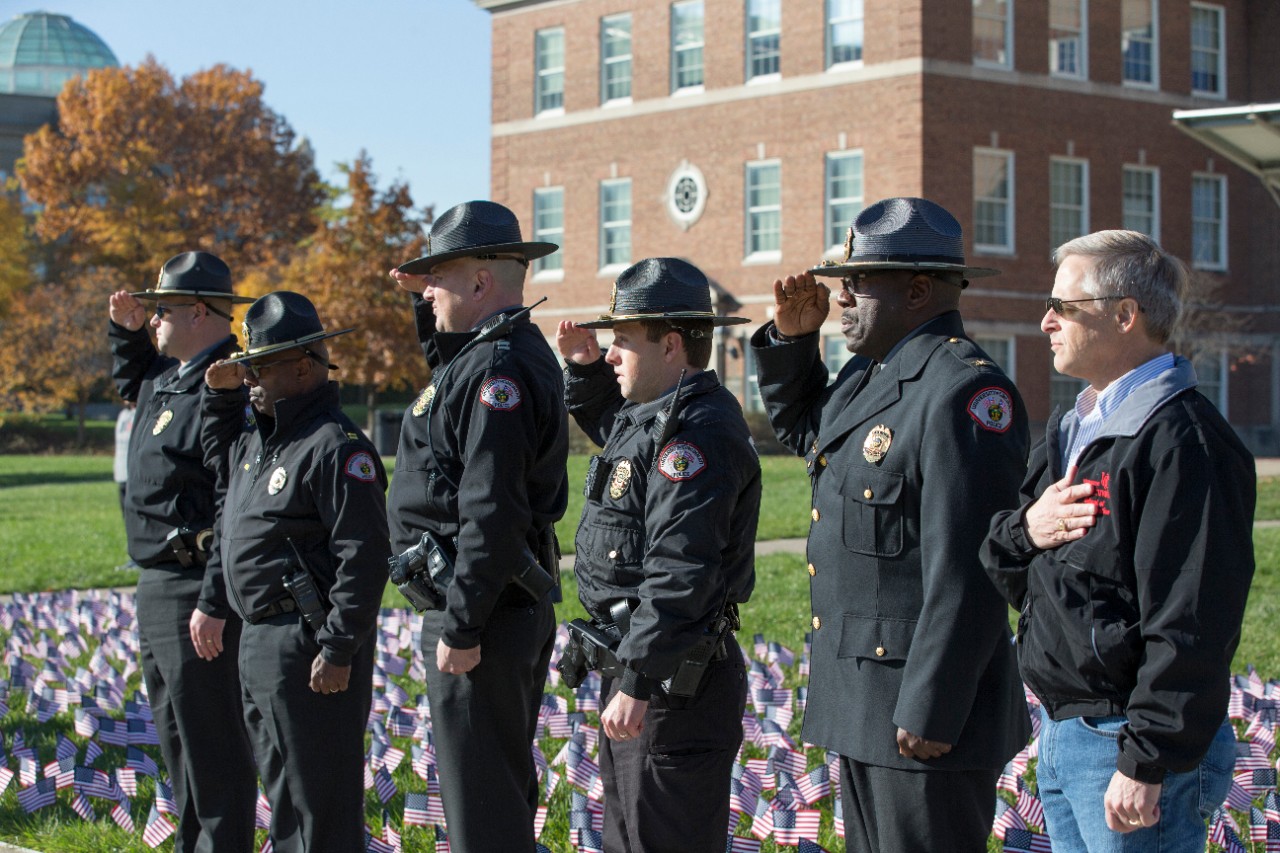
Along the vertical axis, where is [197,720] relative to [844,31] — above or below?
below

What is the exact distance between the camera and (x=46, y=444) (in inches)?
1774

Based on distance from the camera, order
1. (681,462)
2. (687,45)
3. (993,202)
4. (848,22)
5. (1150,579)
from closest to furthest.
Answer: (1150,579), (681,462), (848,22), (993,202), (687,45)

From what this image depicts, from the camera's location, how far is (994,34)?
30.8 metres

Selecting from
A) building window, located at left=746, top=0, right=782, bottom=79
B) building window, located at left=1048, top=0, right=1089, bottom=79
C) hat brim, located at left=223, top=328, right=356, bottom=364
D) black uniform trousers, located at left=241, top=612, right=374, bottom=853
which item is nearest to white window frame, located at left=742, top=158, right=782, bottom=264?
building window, located at left=746, top=0, right=782, bottom=79

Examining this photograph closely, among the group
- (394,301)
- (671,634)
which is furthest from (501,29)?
(671,634)

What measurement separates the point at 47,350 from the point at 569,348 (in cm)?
4403

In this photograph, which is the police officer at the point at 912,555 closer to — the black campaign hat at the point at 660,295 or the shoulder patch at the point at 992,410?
the shoulder patch at the point at 992,410

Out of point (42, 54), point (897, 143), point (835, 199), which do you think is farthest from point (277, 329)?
point (42, 54)

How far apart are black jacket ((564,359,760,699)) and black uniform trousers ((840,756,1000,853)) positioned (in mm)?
661

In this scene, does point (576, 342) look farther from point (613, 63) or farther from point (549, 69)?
point (549, 69)

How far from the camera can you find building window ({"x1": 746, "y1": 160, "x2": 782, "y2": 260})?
32406mm

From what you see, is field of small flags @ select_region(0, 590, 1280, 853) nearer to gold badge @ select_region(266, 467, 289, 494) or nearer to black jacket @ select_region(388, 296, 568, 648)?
black jacket @ select_region(388, 296, 568, 648)

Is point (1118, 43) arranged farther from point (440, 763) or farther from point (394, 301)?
point (440, 763)

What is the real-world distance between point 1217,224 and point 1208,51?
12.9 ft
